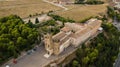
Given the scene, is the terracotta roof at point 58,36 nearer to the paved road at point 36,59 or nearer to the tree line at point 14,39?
the paved road at point 36,59

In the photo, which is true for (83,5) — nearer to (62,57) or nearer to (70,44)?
(70,44)

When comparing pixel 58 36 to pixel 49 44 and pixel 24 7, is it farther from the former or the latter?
pixel 24 7

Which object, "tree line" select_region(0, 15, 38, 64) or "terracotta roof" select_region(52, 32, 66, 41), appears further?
"terracotta roof" select_region(52, 32, 66, 41)

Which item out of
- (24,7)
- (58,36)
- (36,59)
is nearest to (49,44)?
(36,59)

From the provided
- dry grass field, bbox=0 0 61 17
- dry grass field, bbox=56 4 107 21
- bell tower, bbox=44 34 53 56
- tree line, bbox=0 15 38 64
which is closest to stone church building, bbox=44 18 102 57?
bell tower, bbox=44 34 53 56

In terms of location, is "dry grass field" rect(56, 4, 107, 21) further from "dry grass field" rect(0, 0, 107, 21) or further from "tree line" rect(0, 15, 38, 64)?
"tree line" rect(0, 15, 38, 64)

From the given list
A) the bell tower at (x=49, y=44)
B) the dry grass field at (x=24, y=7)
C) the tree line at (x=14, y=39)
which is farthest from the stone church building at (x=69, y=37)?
the dry grass field at (x=24, y=7)
